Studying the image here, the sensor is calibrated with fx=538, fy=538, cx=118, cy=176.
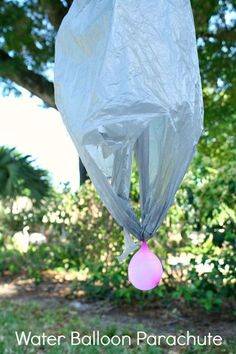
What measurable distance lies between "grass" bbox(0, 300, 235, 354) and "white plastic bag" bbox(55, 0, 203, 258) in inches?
72.3

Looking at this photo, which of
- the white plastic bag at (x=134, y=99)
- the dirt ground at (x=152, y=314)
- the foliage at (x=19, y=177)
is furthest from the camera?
the foliage at (x=19, y=177)

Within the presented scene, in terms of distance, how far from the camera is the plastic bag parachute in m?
2.17

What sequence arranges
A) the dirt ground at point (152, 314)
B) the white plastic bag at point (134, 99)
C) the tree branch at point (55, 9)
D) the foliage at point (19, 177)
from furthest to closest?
the foliage at point (19, 177) < the tree branch at point (55, 9) < the dirt ground at point (152, 314) < the white plastic bag at point (134, 99)

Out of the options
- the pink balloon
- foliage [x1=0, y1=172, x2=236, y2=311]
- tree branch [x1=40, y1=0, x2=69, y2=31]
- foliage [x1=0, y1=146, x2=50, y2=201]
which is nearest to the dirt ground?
foliage [x1=0, y1=172, x2=236, y2=311]

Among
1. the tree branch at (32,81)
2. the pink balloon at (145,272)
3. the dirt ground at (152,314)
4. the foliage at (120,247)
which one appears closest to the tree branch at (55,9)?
the tree branch at (32,81)

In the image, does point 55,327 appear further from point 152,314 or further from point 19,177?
point 19,177

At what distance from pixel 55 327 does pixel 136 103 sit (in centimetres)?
313

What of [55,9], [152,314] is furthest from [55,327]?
[55,9]

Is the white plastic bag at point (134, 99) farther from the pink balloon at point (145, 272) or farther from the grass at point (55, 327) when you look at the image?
the grass at point (55, 327)

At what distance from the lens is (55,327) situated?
15.6ft

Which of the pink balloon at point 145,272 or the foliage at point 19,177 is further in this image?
the foliage at point 19,177

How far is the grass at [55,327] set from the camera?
388cm

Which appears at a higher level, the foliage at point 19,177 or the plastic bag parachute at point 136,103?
the foliage at point 19,177

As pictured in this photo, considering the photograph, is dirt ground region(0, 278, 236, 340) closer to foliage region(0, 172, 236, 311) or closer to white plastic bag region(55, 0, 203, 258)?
foliage region(0, 172, 236, 311)
